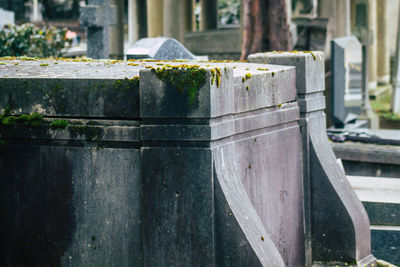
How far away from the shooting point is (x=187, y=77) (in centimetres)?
423

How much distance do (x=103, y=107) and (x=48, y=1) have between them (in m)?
44.2

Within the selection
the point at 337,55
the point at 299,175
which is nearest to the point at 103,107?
the point at 299,175

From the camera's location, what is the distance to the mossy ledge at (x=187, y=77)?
4215 mm

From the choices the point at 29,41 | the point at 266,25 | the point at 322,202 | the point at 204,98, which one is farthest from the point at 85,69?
the point at 29,41

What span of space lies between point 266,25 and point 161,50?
5.37 metres

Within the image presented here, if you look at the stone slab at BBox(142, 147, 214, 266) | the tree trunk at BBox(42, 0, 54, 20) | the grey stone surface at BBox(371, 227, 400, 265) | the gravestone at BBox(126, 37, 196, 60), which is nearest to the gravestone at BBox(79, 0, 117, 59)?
the gravestone at BBox(126, 37, 196, 60)

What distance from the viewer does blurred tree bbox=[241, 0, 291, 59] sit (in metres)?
12.6

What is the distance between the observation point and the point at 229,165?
14.6 ft

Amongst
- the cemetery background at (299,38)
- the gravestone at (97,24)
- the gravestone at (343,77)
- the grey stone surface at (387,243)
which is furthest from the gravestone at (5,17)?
the grey stone surface at (387,243)

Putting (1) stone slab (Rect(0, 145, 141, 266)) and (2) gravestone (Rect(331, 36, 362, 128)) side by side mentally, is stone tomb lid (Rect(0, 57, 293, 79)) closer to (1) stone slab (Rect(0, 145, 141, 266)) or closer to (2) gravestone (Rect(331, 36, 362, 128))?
(1) stone slab (Rect(0, 145, 141, 266))

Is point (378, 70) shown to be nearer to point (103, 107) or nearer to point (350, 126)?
point (350, 126)

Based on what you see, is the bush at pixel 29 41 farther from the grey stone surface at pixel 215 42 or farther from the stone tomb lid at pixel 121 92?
the stone tomb lid at pixel 121 92

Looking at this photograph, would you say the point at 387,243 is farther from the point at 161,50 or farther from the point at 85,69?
the point at 85,69

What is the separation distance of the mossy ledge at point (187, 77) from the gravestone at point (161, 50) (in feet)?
10.5
